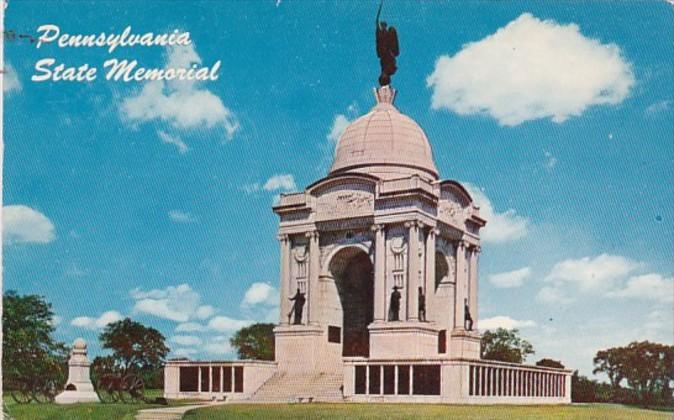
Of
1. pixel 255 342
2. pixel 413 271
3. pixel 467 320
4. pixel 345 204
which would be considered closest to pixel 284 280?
pixel 345 204

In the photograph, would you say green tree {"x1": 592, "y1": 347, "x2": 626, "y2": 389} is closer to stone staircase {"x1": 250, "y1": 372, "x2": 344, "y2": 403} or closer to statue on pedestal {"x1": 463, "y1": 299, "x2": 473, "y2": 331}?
statue on pedestal {"x1": 463, "y1": 299, "x2": 473, "y2": 331}

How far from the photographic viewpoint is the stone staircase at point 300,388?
149 ft

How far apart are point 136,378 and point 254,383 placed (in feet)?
30.4

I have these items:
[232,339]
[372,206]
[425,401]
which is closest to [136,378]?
[425,401]

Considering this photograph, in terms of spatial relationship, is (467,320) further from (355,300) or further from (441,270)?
(355,300)

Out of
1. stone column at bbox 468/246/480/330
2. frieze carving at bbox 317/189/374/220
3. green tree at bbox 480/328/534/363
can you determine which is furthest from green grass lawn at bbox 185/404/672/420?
green tree at bbox 480/328/534/363

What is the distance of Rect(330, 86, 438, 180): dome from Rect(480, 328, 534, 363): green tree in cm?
1802

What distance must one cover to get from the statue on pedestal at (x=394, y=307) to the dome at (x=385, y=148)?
6817mm

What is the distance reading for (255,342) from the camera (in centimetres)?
9550

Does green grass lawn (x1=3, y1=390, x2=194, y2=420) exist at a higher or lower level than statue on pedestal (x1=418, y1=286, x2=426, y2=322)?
lower

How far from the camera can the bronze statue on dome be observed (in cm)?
5403

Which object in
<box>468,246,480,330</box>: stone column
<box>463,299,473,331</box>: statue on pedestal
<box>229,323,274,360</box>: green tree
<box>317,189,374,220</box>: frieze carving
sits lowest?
<box>229,323,274,360</box>: green tree

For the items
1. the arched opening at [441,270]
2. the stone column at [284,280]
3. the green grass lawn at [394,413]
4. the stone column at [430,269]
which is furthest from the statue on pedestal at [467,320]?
the green grass lawn at [394,413]

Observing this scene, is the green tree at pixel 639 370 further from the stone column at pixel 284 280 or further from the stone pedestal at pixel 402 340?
the stone column at pixel 284 280
